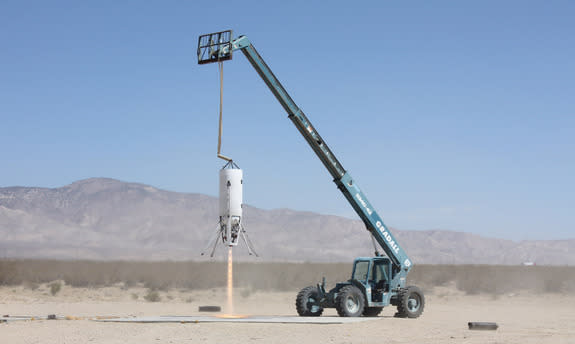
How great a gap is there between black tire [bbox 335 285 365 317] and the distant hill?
10207cm

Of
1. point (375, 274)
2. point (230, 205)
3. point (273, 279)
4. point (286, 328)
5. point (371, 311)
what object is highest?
point (230, 205)

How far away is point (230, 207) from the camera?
2527 cm

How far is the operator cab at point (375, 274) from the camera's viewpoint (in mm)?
27656

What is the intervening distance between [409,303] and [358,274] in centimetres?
209

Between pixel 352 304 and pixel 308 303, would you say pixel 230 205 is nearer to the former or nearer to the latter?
pixel 308 303

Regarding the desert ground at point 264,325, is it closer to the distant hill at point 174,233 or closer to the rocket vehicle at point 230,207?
the rocket vehicle at point 230,207

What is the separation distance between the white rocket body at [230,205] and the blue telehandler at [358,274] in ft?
9.70

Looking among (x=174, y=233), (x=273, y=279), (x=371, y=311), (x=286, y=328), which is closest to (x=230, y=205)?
(x=286, y=328)

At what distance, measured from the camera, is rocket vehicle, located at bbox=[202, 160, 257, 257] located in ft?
82.5

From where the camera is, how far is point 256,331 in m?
22.8

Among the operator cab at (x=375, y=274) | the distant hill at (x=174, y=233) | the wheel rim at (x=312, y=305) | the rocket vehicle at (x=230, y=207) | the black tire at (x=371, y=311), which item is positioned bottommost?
the black tire at (x=371, y=311)

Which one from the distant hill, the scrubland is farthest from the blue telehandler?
the distant hill

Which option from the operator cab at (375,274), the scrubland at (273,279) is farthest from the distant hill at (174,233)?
the operator cab at (375,274)

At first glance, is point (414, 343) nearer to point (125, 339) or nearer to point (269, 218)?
point (125, 339)
